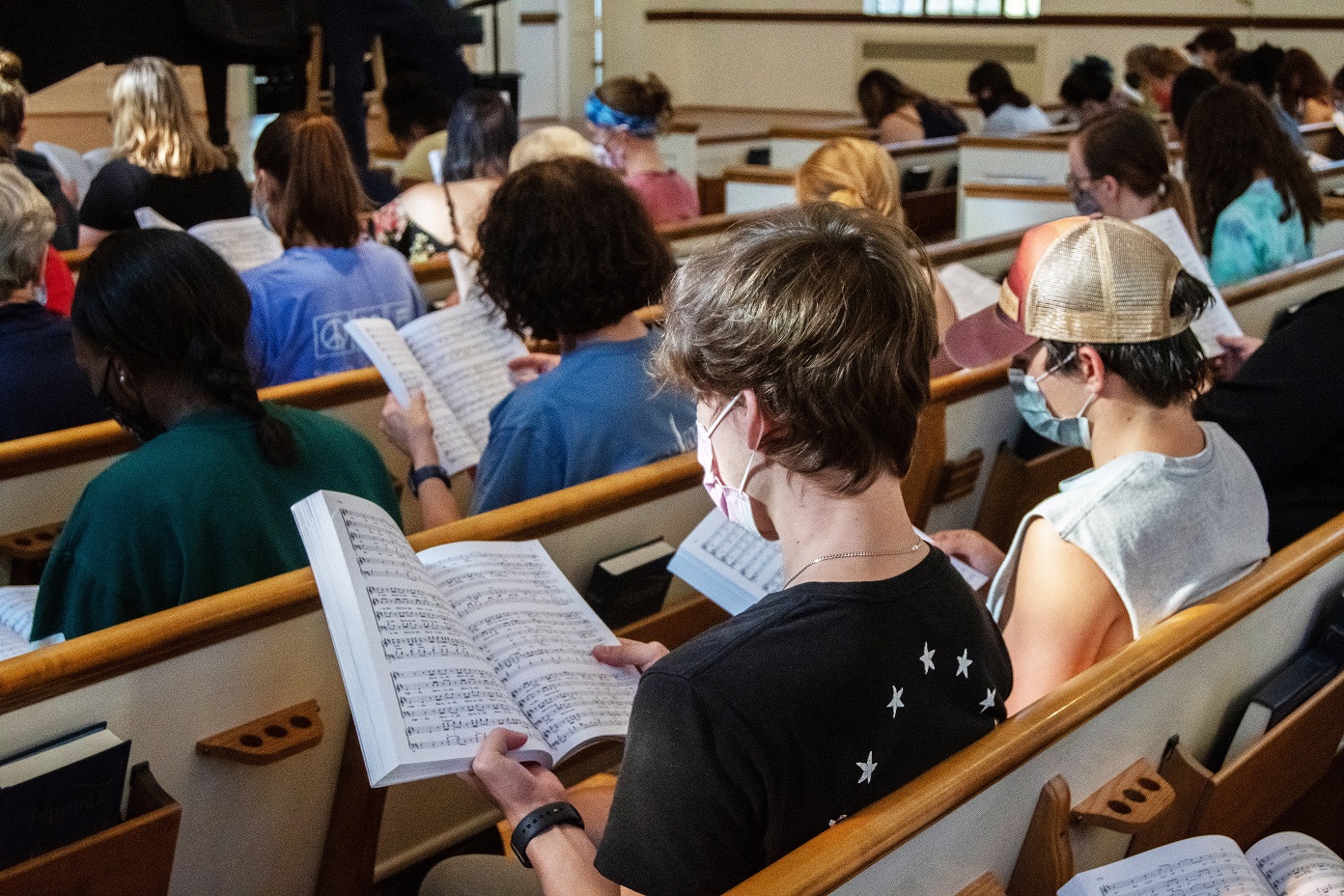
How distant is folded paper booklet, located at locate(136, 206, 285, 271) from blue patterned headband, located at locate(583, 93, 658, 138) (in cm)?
162

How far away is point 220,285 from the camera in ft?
6.11

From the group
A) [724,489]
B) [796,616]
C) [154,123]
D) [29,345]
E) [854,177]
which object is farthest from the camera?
[154,123]

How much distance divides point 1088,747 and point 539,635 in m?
0.65

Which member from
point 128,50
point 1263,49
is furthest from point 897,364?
point 1263,49

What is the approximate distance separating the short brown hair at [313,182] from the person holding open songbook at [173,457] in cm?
132

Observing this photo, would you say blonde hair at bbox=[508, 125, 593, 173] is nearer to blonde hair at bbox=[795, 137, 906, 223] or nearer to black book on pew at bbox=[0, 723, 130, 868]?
blonde hair at bbox=[795, 137, 906, 223]

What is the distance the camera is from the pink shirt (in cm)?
507

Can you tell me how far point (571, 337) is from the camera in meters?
2.33

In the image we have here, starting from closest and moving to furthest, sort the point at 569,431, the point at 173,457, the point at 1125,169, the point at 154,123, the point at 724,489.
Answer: the point at 724,489
the point at 173,457
the point at 569,431
the point at 1125,169
the point at 154,123

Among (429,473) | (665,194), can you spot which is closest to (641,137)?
(665,194)

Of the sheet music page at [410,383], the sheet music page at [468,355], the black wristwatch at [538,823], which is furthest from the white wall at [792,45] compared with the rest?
the black wristwatch at [538,823]

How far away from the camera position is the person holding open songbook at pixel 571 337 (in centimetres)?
219

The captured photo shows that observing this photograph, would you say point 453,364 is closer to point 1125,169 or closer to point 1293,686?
point 1293,686

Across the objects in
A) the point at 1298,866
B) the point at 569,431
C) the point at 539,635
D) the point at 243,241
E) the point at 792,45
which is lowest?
the point at 1298,866
